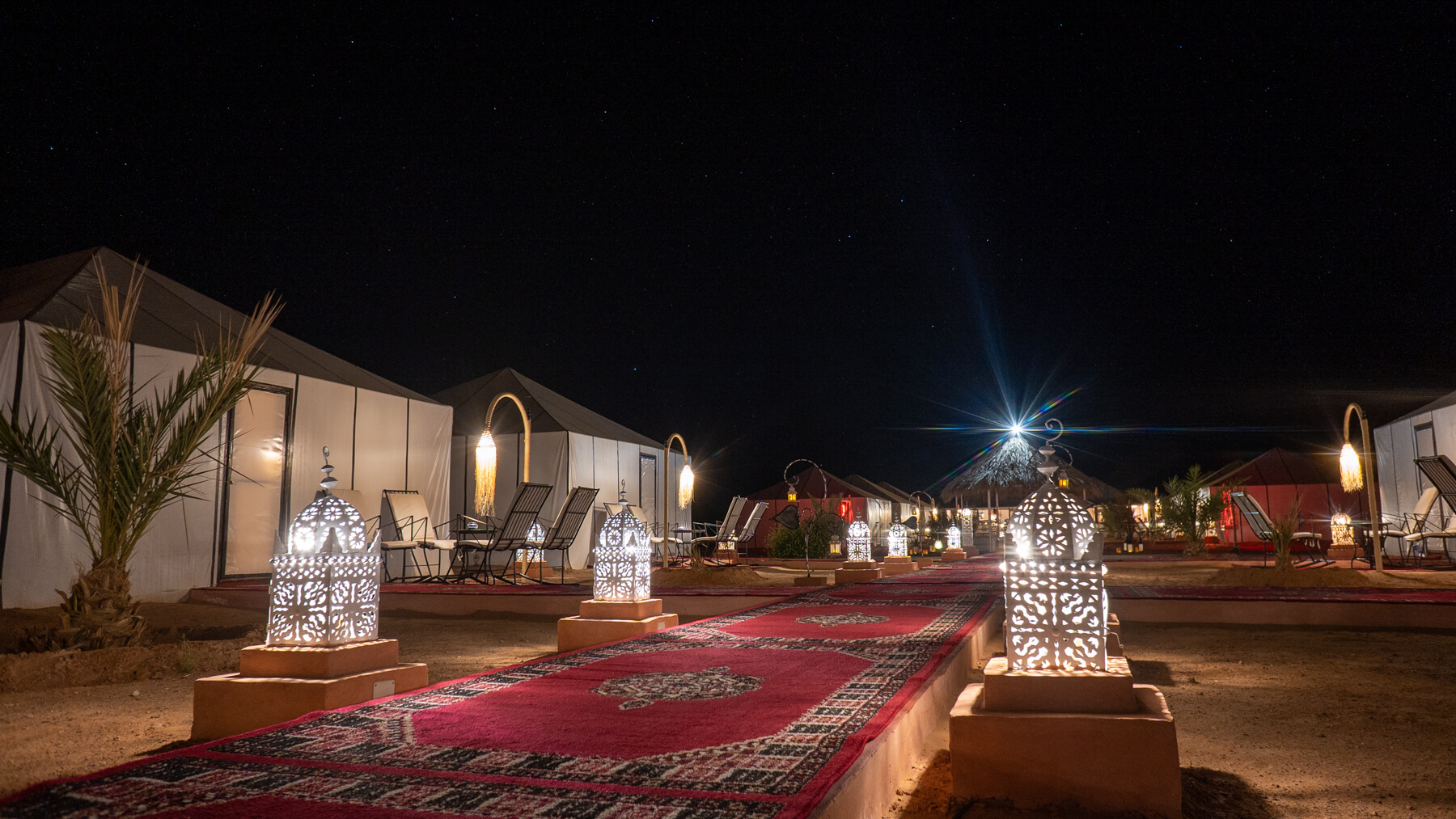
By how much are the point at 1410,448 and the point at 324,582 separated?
736 inches

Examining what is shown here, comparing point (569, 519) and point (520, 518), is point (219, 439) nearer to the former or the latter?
point (520, 518)

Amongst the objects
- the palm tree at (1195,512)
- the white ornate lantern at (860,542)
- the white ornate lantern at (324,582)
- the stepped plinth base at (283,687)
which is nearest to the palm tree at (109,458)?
the white ornate lantern at (324,582)

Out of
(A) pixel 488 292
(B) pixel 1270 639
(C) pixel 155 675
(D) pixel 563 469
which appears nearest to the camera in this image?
(C) pixel 155 675

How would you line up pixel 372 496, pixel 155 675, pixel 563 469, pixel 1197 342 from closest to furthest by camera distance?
pixel 155 675 → pixel 372 496 → pixel 563 469 → pixel 1197 342

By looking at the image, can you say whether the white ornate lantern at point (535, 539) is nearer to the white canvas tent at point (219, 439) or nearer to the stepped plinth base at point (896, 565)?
the white canvas tent at point (219, 439)

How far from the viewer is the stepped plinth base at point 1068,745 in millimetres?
1850

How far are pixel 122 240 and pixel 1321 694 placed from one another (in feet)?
41.0

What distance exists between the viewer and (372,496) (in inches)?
392

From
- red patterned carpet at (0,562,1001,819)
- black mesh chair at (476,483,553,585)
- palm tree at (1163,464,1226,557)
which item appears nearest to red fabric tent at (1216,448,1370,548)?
palm tree at (1163,464,1226,557)

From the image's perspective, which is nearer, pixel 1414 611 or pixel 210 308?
pixel 1414 611

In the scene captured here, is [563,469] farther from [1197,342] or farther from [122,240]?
[1197,342]

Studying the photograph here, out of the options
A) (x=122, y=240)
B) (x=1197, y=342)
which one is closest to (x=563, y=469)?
(x=122, y=240)

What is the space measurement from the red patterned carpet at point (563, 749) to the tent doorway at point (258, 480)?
696cm

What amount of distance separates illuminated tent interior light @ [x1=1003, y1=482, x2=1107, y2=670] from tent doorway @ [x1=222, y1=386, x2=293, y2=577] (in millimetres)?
8697
